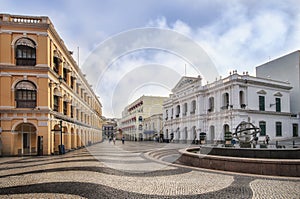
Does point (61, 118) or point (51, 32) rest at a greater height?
point (51, 32)

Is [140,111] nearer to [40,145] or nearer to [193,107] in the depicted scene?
[193,107]

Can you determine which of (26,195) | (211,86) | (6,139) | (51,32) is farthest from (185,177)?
(211,86)

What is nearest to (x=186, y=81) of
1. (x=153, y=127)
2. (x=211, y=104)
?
(x=211, y=104)

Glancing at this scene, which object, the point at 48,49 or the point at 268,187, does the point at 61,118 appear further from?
the point at 268,187

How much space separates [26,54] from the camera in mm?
19906

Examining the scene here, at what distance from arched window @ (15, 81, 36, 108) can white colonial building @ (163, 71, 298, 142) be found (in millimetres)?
23365

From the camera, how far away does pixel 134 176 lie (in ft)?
33.1

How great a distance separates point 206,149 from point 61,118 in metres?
14.8

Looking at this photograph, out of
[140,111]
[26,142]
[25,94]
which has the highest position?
[25,94]

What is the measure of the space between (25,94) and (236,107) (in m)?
24.2

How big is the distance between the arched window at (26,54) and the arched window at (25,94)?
168 cm

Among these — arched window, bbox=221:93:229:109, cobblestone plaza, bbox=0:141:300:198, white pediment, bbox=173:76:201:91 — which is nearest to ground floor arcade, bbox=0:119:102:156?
cobblestone plaza, bbox=0:141:300:198

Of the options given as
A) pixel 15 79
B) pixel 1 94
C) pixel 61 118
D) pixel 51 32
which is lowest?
pixel 61 118

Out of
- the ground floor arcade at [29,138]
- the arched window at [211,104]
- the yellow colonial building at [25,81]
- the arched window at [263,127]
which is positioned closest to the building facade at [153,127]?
the arched window at [211,104]
